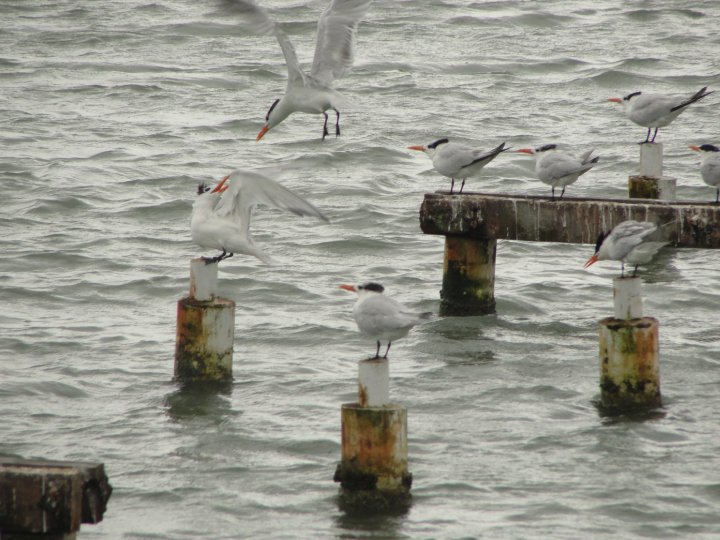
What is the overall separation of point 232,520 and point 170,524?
29cm

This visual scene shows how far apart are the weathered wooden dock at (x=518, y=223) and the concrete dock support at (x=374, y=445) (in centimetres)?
301

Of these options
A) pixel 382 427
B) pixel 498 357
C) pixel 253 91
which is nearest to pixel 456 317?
pixel 498 357

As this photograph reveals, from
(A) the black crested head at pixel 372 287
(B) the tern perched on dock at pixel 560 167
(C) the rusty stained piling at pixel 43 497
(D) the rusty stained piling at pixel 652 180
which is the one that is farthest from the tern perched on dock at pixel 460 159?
(C) the rusty stained piling at pixel 43 497

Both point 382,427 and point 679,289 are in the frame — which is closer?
point 382,427

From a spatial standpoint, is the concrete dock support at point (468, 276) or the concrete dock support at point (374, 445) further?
the concrete dock support at point (468, 276)

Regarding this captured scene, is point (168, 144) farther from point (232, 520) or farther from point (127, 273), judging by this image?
point (232, 520)

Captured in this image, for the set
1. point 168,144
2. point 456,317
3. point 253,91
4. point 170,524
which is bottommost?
point 170,524

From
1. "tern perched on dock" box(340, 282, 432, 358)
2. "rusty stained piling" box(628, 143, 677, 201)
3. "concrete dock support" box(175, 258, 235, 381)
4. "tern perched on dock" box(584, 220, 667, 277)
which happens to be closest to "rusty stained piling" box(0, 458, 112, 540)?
"tern perched on dock" box(340, 282, 432, 358)

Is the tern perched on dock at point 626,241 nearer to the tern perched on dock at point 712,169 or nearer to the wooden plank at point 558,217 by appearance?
the wooden plank at point 558,217

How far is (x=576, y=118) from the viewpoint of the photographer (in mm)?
17078

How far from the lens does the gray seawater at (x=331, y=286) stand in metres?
6.65

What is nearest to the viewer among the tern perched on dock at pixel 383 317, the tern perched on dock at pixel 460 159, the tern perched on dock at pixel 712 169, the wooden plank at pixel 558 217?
the tern perched on dock at pixel 383 317

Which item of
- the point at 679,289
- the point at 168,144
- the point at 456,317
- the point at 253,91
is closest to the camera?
the point at 456,317

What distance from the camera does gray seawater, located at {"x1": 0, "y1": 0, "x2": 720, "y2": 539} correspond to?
6648 millimetres
